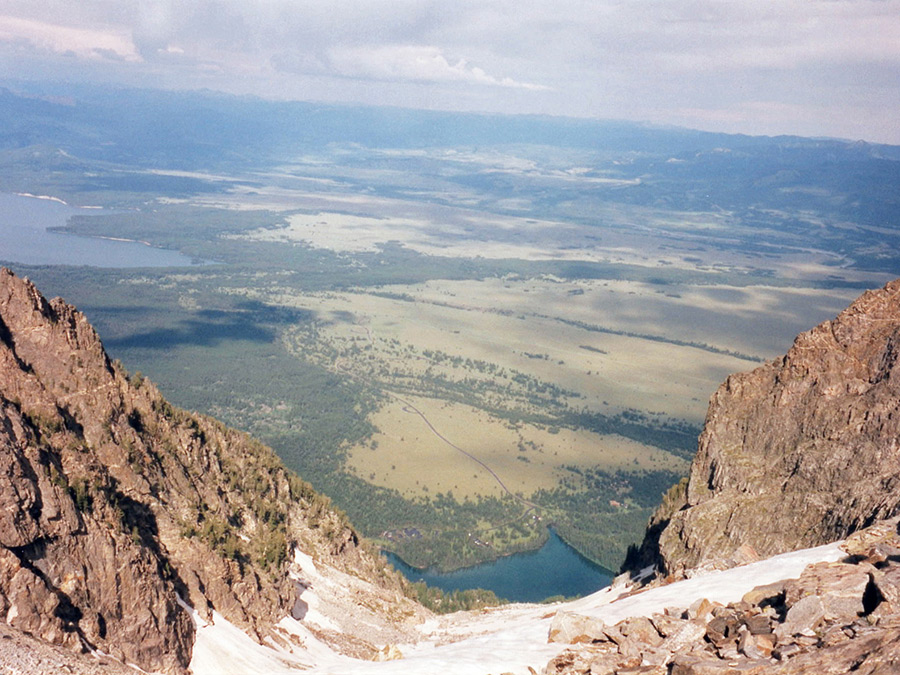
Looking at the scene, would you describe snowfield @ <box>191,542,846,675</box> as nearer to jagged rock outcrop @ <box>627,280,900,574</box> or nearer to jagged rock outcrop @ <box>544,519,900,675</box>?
jagged rock outcrop @ <box>544,519,900,675</box>

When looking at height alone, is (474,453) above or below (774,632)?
below

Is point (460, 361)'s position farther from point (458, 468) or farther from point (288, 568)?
point (288, 568)

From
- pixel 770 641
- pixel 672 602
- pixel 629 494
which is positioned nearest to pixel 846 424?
pixel 672 602

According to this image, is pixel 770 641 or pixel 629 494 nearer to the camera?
pixel 770 641

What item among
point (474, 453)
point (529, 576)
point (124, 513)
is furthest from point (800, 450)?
point (474, 453)

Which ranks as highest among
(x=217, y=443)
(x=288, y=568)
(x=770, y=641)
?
(x=770, y=641)

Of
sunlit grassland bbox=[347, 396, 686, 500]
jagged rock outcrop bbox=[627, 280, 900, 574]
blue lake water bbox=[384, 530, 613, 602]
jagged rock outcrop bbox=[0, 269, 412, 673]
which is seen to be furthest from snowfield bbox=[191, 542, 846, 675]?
sunlit grassland bbox=[347, 396, 686, 500]

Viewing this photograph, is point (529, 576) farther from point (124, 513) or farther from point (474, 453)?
point (124, 513)
